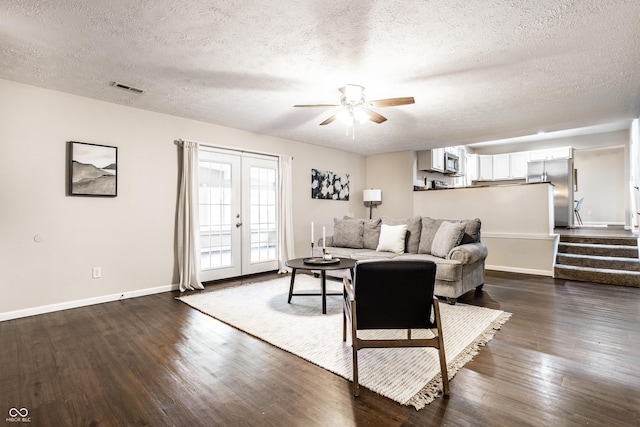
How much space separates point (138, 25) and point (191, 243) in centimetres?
291

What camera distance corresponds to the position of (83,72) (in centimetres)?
307

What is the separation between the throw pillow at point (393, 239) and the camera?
452cm

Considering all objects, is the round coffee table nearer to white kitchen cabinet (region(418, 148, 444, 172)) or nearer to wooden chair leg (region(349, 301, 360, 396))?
wooden chair leg (region(349, 301, 360, 396))

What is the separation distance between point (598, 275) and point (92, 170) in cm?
708

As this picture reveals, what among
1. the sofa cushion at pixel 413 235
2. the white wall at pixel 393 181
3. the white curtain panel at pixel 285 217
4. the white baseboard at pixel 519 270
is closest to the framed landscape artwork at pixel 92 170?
the white curtain panel at pixel 285 217

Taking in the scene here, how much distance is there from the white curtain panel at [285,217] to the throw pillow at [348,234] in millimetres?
948

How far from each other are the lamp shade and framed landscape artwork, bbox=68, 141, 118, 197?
4.86 m

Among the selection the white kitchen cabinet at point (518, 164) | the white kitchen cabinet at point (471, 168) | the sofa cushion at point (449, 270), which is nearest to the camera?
the sofa cushion at point (449, 270)

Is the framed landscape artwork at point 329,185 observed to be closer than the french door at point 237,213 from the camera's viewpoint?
No

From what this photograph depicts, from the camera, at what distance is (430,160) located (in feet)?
22.8

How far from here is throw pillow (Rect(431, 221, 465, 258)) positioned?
12.7 ft

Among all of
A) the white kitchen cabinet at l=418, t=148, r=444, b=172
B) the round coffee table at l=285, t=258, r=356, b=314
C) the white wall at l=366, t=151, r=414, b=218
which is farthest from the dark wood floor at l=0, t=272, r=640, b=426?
the white kitchen cabinet at l=418, t=148, r=444, b=172

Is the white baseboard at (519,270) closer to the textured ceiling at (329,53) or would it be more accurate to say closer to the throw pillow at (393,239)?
the throw pillow at (393,239)

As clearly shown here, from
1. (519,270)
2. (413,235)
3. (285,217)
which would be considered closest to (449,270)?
(413,235)
